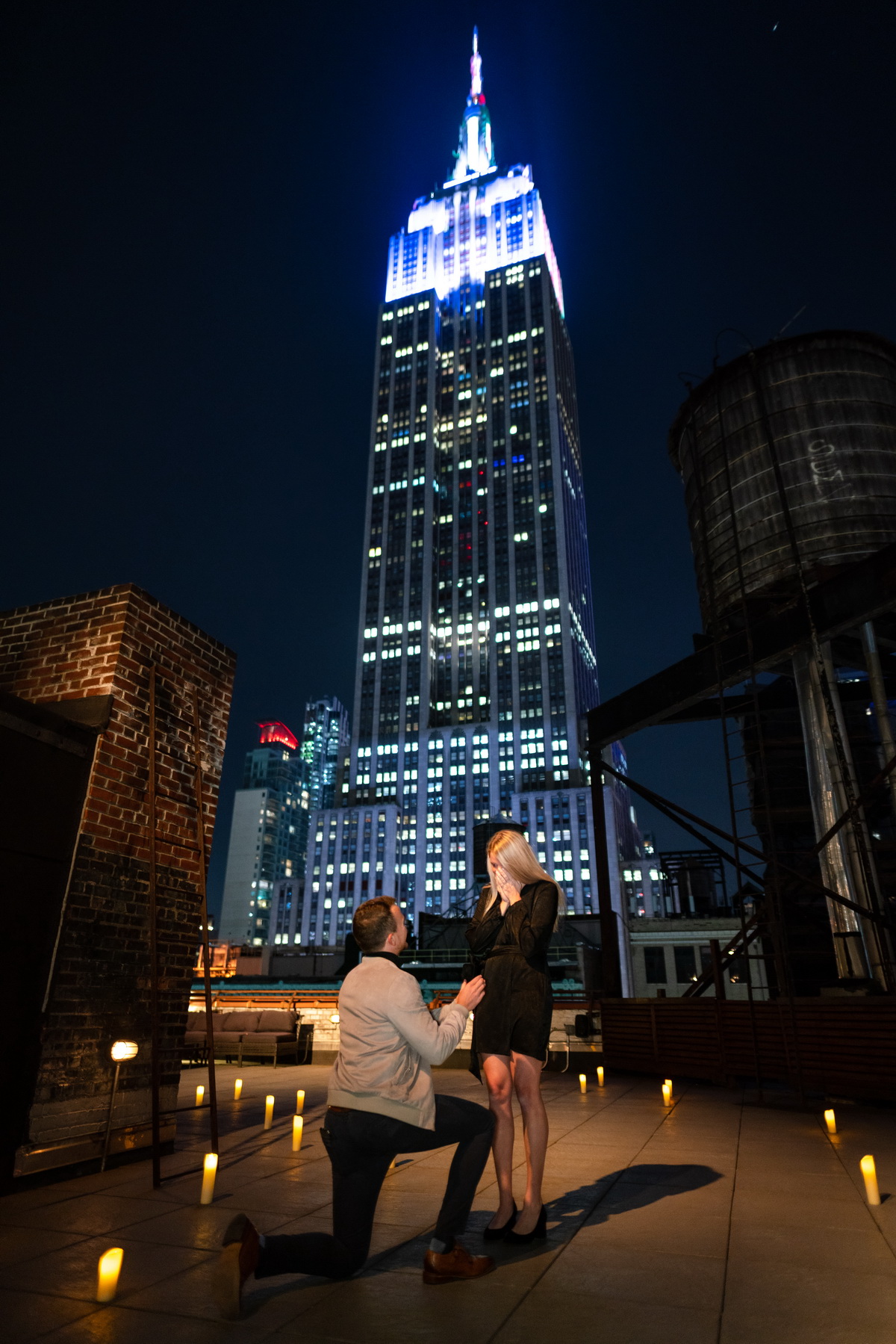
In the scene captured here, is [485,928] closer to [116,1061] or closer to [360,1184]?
[360,1184]

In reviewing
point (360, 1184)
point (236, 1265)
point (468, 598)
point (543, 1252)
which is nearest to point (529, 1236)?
point (543, 1252)

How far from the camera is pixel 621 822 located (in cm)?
12094

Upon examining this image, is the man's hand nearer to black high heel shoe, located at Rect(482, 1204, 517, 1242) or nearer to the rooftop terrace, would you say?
the rooftop terrace

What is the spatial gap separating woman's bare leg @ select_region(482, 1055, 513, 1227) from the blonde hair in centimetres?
87

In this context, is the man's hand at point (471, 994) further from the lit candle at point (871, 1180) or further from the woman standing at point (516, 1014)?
the lit candle at point (871, 1180)

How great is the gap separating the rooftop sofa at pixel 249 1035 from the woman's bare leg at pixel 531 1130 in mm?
12112

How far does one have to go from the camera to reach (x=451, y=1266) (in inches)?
139

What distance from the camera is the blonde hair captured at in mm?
4625

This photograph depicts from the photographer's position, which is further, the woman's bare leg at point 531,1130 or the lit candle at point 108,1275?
the woman's bare leg at point 531,1130

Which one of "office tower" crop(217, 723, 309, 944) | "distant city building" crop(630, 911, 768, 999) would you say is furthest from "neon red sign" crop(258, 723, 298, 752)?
"distant city building" crop(630, 911, 768, 999)

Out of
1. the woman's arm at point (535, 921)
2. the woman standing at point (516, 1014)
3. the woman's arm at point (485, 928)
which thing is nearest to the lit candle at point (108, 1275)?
the woman standing at point (516, 1014)

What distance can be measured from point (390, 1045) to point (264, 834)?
18198 cm

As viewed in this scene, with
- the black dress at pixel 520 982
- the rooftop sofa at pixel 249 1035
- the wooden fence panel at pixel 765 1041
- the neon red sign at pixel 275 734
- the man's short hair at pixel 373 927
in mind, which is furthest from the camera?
the neon red sign at pixel 275 734

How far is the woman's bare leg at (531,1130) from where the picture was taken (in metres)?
4.12
